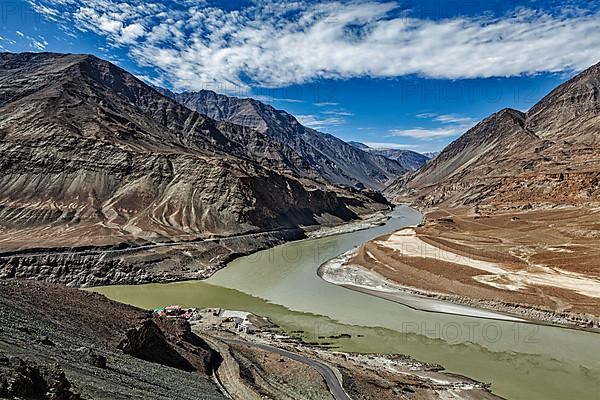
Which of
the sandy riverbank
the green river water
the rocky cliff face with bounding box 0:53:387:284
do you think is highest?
the rocky cliff face with bounding box 0:53:387:284

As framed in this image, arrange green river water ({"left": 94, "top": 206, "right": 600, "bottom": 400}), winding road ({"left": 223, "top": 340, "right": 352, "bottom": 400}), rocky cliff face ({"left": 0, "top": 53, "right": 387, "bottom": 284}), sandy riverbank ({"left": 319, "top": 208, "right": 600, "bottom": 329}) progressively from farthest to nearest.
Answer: rocky cliff face ({"left": 0, "top": 53, "right": 387, "bottom": 284})
sandy riverbank ({"left": 319, "top": 208, "right": 600, "bottom": 329})
green river water ({"left": 94, "top": 206, "right": 600, "bottom": 400})
winding road ({"left": 223, "top": 340, "right": 352, "bottom": 400})

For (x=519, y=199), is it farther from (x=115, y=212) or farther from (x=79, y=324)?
(x=79, y=324)

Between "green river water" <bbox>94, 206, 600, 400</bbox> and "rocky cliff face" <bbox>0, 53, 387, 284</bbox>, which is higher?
"rocky cliff face" <bbox>0, 53, 387, 284</bbox>

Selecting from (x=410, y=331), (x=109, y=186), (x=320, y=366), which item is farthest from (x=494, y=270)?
(x=109, y=186)

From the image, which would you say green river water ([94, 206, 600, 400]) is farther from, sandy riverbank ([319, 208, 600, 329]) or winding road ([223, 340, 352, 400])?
winding road ([223, 340, 352, 400])

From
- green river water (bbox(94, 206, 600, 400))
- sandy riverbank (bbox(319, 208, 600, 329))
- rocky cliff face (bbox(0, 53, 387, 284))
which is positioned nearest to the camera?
green river water (bbox(94, 206, 600, 400))

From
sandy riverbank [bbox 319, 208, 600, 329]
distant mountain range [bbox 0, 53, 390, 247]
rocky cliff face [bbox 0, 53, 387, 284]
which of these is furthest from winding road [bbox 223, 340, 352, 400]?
distant mountain range [bbox 0, 53, 390, 247]

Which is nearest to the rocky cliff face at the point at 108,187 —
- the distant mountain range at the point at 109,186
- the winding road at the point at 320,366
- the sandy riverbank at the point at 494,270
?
the distant mountain range at the point at 109,186

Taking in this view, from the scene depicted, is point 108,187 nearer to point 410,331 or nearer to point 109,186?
point 109,186

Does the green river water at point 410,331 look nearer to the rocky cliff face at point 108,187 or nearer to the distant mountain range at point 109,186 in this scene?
the rocky cliff face at point 108,187
